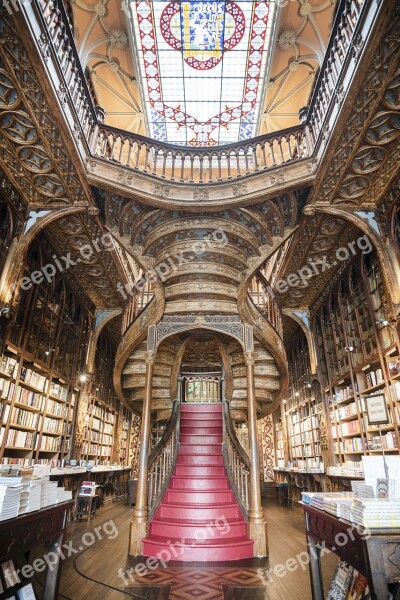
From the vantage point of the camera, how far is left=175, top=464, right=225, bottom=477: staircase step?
5045 millimetres

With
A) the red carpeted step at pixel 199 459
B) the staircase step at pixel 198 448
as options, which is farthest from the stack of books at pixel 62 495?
the staircase step at pixel 198 448

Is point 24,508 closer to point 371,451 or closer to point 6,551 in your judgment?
point 6,551

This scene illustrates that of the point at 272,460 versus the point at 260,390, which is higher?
the point at 260,390

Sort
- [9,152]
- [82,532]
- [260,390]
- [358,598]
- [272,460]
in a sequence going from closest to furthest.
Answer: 1. [358,598]
2. [9,152]
3. [82,532]
4. [260,390]
5. [272,460]

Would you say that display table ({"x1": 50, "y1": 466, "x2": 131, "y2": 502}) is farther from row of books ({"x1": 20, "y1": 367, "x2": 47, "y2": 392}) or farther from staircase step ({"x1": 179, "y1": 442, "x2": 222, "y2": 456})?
staircase step ({"x1": 179, "y1": 442, "x2": 222, "y2": 456})

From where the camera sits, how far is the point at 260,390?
595cm

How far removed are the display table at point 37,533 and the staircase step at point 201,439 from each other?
355cm

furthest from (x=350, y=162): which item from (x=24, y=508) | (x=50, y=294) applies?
(x=50, y=294)

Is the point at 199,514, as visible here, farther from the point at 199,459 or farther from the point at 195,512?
the point at 199,459

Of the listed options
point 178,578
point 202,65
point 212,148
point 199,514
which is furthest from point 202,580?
point 202,65

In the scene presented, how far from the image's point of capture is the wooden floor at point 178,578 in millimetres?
2609

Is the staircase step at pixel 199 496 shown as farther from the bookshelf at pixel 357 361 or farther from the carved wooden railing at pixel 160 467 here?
the bookshelf at pixel 357 361

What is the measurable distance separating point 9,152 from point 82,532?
490 cm

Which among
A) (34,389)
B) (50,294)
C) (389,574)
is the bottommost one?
(389,574)
